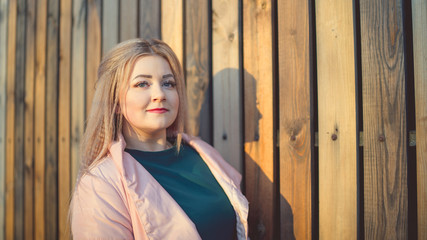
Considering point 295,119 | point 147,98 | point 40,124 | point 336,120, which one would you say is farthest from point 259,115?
point 40,124

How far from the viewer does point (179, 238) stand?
137 centimetres

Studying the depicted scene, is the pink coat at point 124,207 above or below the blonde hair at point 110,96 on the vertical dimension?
below

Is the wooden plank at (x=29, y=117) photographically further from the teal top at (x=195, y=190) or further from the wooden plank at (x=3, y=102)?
the teal top at (x=195, y=190)

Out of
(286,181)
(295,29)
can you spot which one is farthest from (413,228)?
(295,29)

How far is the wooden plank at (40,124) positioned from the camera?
2.80 metres

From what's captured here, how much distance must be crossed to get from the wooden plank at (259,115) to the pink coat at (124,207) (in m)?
0.73

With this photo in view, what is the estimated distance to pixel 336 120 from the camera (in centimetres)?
178

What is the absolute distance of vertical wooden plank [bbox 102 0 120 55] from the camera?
8.35 ft

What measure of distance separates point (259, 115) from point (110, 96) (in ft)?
3.25

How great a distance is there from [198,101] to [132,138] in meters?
0.64

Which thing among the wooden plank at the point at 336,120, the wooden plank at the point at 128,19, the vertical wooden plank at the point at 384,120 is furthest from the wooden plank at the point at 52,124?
the vertical wooden plank at the point at 384,120

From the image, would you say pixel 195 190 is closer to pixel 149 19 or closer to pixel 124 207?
pixel 124 207

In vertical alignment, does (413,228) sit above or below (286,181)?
below

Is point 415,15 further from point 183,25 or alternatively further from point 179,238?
point 179,238
